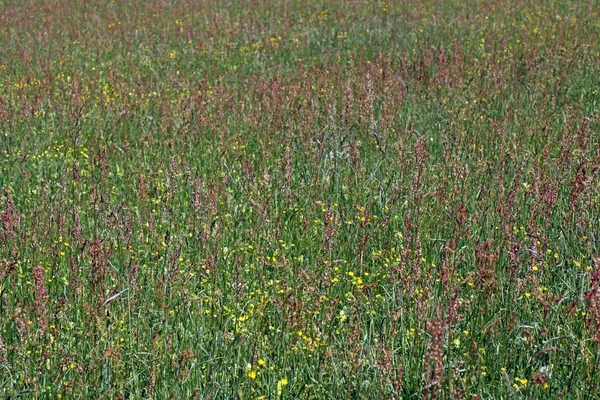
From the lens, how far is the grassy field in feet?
9.30

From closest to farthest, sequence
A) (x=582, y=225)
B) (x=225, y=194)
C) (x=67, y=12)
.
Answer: (x=582, y=225) → (x=225, y=194) → (x=67, y=12)

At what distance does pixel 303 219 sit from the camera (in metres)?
3.99

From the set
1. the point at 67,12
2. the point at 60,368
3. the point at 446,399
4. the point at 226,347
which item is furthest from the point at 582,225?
the point at 67,12

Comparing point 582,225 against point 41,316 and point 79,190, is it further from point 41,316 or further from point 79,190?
point 79,190

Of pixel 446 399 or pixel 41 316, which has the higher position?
pixel 41 316

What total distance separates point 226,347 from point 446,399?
0.90 metres

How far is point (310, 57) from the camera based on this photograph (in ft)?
30.3

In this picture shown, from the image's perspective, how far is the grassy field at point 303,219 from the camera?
283cm

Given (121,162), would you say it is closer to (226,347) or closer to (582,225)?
(226,347)

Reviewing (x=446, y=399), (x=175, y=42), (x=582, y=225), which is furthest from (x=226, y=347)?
(x=175, y=42)

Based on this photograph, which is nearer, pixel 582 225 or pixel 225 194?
pixel 582 225

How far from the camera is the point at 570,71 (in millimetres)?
7320

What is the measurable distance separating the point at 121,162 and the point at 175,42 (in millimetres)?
5095

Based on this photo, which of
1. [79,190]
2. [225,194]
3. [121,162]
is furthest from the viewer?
[121,162]
